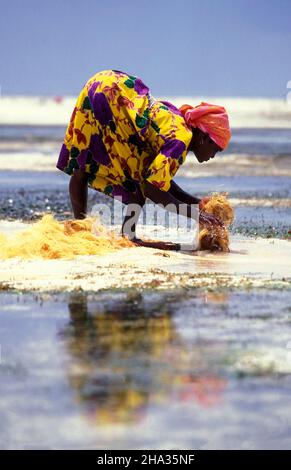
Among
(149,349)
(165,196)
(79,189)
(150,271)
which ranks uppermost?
(79,189)

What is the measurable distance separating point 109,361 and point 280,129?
44.6 metres

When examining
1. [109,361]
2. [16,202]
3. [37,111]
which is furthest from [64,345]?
[37,111]

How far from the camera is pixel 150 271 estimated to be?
7336 millimetres

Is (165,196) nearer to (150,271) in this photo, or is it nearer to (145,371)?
(150,271)

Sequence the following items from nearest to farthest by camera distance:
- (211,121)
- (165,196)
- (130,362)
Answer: (130,362) → (165,196) → (211,121)

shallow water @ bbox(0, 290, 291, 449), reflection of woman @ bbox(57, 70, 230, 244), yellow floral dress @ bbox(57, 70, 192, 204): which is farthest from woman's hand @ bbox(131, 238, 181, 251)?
shallow water @ bbox(0, 290, 291, 449)

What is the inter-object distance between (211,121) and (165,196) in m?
0.65

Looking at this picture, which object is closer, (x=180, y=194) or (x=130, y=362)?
(x=130, y=362)

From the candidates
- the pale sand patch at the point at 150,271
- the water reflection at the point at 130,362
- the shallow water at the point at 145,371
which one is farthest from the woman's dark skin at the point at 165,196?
the water reflection at the point at 130,362

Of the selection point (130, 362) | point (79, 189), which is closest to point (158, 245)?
point (79, 189)

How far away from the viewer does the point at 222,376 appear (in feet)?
15.7

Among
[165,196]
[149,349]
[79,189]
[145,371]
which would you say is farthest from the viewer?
[79,189]
